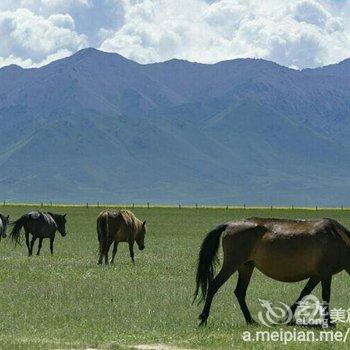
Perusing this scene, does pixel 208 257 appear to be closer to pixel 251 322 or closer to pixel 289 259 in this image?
pixel 251 322

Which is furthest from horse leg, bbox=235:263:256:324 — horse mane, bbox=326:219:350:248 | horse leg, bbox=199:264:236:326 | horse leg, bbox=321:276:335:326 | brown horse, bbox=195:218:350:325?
horse mane, bbox=326:219:350:248

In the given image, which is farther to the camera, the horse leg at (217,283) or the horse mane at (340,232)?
the horse mane at (340,232)

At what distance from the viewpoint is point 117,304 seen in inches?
765

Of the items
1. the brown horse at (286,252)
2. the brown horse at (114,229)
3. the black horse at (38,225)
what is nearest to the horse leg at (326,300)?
the brown horse at (286,252)

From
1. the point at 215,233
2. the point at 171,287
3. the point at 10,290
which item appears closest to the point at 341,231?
the point at 215,233

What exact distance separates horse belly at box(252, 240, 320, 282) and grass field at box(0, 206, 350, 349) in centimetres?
113

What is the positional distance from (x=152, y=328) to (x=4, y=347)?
3269 millimetres

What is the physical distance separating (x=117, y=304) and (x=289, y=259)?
5.18 m

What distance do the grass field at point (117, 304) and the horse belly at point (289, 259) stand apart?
1135mm

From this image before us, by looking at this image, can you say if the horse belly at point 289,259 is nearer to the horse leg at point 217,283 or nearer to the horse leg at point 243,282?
the horse leg at point 243,282

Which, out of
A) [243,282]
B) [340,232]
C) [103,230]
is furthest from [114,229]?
[340,232]

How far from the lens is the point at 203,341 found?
14219mm

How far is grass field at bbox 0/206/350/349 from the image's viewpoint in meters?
14.5

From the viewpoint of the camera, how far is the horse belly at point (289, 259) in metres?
15.8
